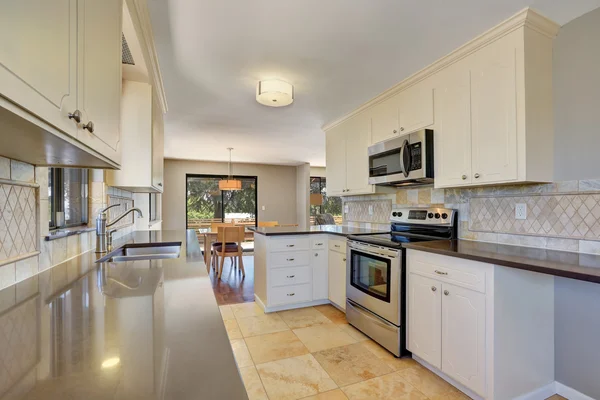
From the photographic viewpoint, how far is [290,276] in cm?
313

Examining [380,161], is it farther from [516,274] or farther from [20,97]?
[20,97]

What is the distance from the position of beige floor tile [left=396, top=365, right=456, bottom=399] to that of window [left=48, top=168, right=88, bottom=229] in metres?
2.34

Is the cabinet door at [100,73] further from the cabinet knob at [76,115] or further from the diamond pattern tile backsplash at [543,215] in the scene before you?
the diamond pattern tile backsplash at [543,215]

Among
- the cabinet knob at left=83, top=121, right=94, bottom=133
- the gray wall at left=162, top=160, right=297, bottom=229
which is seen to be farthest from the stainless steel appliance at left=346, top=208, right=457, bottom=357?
the gray wall at left=162, top=160, right=297, bottom=229

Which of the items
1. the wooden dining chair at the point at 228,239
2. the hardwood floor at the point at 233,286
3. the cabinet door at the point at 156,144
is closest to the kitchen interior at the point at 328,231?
the cabinet door at the point at 156,144

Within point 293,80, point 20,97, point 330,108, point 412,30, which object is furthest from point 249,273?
point 20,97

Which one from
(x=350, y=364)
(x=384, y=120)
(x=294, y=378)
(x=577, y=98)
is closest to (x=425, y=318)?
(x=350, y=364)

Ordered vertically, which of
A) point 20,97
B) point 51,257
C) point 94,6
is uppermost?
point 94,6

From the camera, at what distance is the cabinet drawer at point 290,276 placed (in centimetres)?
309

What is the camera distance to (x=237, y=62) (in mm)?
2270

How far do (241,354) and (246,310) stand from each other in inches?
37.6

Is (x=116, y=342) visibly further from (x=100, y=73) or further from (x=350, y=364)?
(x=350, y=364)

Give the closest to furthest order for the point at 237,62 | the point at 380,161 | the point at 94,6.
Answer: the point at 94,6 < the point at 237,62 < the point at 380,161

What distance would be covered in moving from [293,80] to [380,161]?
1.15 m
